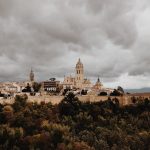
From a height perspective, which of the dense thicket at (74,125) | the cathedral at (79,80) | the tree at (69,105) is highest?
the cathedral at (79,80)

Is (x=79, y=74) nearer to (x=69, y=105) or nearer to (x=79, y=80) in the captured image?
(x=79, y=80)

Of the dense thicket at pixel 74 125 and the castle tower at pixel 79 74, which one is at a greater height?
the castle tower at pixel 79 74

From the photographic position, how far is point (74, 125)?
33625 mm

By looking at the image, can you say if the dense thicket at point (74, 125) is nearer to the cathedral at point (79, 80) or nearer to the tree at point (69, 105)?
the tree at point (69, 105)

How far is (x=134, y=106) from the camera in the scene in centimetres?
3881

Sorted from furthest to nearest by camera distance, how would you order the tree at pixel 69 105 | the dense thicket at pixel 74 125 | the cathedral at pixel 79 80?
the cathedral at pixel 79 80 → the tree at pixel 69 105 → the dense thicket at pixel 74 125

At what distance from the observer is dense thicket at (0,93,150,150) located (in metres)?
29.3

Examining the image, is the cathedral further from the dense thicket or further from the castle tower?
the dense thicket

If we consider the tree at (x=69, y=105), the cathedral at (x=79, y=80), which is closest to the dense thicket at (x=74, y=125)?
the tree at (x=69, y=105)

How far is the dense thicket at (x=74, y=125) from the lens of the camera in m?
29.3

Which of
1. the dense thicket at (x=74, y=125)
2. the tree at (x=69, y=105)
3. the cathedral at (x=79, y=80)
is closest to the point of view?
the dense thicket at (x=74, y=125)

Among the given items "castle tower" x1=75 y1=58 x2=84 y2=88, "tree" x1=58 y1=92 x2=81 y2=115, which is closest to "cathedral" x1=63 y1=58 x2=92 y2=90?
"castle tower" x1=75 y1=58 x2=84 y2=88

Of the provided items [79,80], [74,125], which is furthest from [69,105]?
[79,80]

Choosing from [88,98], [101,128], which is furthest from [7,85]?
[101,128]
